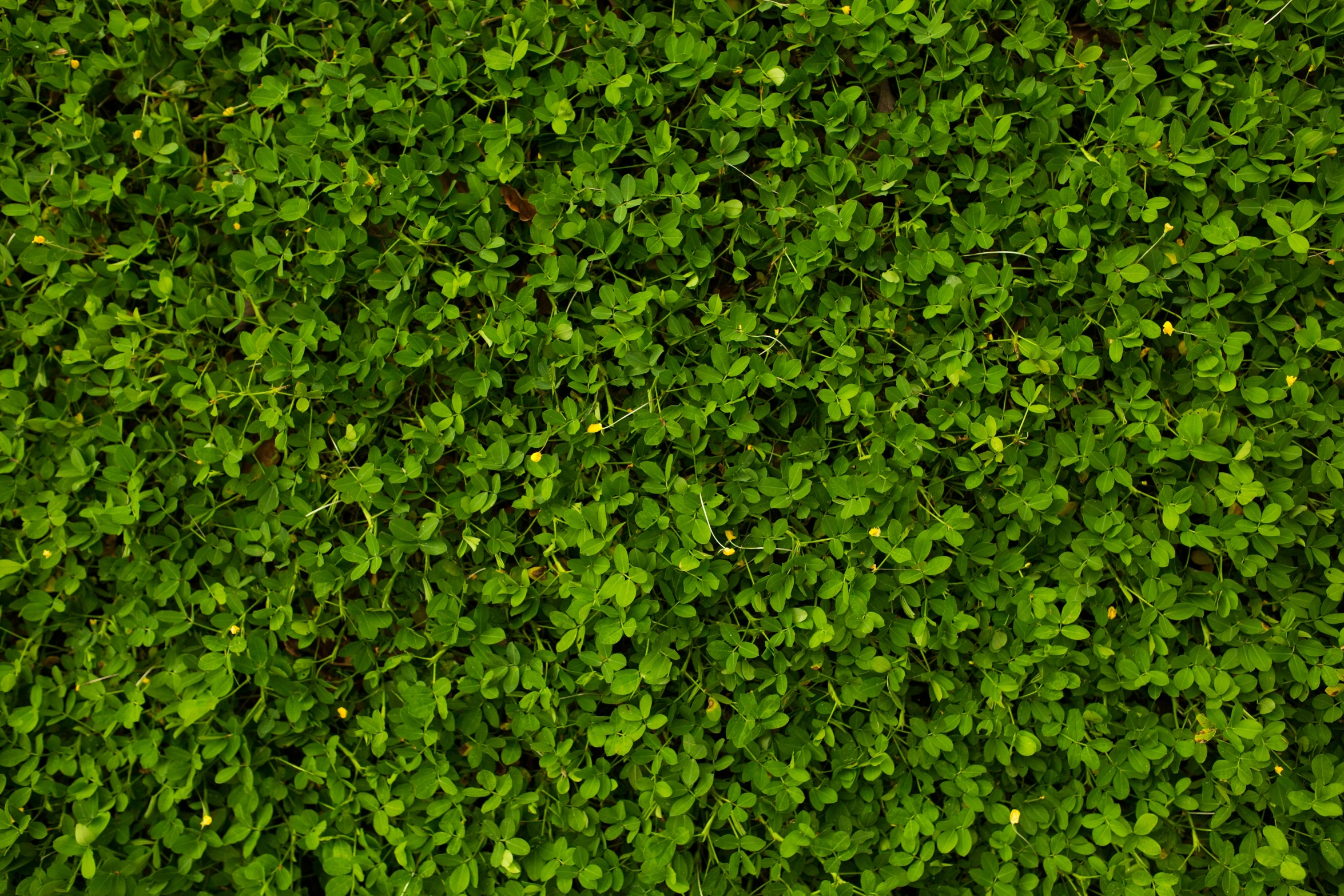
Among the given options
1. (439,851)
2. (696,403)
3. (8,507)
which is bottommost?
(439,851)

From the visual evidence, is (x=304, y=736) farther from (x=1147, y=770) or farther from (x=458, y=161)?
(x=1147, y=770)

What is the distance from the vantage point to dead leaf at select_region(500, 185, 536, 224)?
207cm

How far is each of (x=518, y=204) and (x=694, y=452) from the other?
768 millimetres

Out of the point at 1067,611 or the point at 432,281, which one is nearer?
the point at 1067,611

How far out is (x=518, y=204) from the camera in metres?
2.08

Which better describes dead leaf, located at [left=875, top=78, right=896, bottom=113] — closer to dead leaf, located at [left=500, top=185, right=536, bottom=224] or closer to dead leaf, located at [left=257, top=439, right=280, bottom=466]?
dead leaf, located at [left=500, top=185, right=536, bottom=224]

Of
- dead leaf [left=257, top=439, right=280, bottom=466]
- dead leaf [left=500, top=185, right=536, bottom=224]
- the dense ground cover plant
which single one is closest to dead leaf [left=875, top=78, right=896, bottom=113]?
the dense ground cover plant

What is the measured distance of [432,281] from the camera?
216 cm

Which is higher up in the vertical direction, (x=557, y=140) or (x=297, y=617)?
(x=557, y=140)

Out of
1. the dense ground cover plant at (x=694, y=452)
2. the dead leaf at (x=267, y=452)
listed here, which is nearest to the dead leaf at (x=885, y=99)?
the dense ground cover plant at (x=694, y=452)

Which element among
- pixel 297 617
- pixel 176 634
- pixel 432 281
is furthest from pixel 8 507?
pixel 432 281

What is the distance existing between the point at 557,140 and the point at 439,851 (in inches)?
71.5

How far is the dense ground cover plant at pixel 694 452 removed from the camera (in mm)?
1995

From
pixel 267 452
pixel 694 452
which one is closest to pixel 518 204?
pixel 694 452
